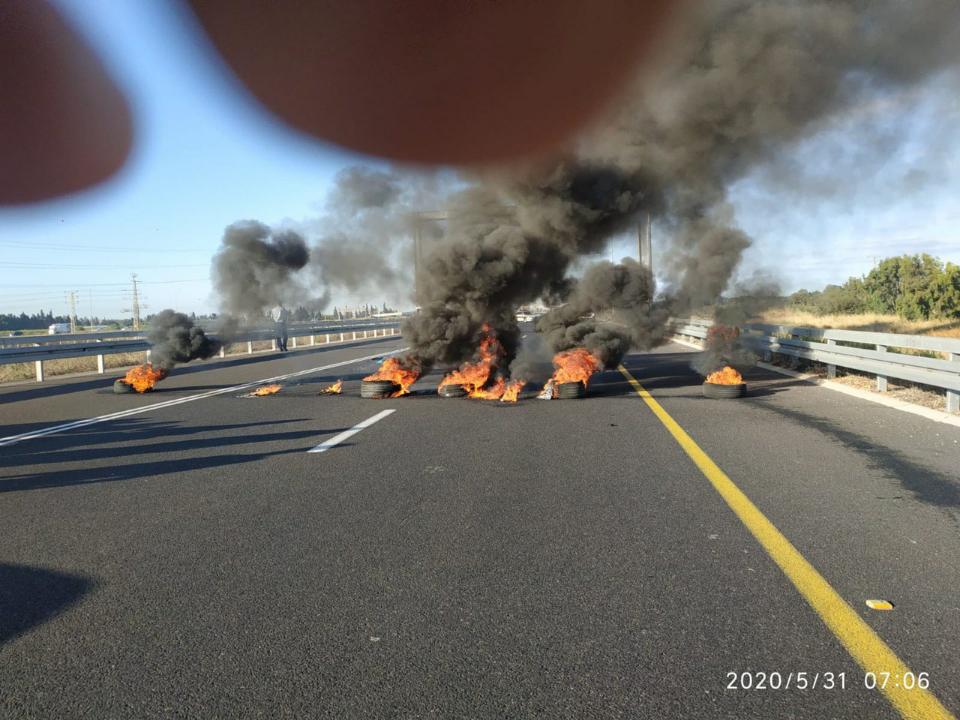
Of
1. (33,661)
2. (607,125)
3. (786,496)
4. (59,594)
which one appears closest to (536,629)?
(33,661)

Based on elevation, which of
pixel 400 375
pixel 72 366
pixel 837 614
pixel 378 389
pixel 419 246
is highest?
pixel 419 246

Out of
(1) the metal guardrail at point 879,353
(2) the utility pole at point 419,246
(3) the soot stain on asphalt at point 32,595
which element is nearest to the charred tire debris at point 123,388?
(2) the utility pole at point 419,246

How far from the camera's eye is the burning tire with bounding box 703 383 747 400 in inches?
458

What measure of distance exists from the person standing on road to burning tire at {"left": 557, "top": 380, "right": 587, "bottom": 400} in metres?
6.18

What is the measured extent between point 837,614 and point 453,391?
9.33 metres

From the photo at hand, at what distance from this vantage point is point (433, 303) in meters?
12.8

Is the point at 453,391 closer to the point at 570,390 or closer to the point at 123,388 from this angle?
the point at 570,390

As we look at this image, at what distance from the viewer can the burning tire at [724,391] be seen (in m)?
11.6

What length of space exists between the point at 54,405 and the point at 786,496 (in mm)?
12144

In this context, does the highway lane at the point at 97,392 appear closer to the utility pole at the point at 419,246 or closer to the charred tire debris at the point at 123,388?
the charred tire debris at the point at 123,388

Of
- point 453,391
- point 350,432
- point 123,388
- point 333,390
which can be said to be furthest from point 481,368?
point 123,388

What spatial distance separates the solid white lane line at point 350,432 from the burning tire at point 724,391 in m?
5.12

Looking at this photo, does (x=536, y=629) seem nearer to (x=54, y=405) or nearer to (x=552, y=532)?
(x=552, y=532)

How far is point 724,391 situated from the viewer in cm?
1163
